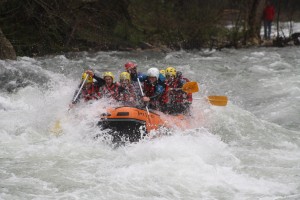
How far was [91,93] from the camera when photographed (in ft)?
30.6

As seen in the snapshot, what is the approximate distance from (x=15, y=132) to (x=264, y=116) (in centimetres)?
554

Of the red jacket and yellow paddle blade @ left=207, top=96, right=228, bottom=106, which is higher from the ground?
the red jacket

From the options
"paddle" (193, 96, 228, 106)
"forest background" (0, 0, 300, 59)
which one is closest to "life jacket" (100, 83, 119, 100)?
"paddle" (193, 96, 228, 106)

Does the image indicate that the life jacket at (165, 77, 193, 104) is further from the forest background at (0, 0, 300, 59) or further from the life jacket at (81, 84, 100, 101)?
the forest background at (0, 0, 300, 59)

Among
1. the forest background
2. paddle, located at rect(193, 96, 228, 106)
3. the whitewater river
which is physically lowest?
the whitewater river

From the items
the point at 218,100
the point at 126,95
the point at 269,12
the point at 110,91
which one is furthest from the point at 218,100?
the point at 269,12

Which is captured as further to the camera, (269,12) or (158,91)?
(269,12)

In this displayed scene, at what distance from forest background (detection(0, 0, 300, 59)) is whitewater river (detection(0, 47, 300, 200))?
11.1ft

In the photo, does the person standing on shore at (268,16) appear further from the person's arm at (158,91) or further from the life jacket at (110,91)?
the life jacket at (110,91)

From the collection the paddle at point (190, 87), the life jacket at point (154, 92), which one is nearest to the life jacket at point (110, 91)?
the life jacket at point (154, 92)

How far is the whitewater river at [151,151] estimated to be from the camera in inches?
267

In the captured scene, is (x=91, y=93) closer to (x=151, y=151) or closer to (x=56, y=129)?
(x=56, y=129)

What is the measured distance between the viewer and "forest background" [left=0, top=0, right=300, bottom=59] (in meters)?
16.8

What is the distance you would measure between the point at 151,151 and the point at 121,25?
1244cm
